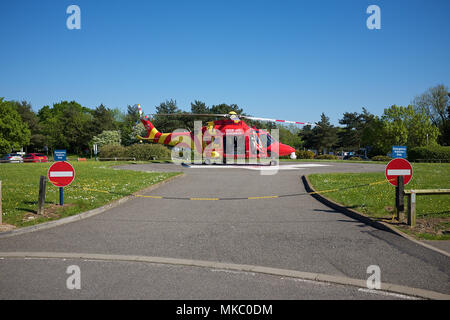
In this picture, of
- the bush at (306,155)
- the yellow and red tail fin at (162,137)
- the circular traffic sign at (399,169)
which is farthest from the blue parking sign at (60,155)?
the bush at (306,155)

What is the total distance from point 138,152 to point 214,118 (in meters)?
23.6

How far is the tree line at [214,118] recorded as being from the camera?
57.8 m

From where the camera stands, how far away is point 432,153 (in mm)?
37344

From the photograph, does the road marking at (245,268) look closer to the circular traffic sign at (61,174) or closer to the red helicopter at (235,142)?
the circular traffic sign at (61,174)

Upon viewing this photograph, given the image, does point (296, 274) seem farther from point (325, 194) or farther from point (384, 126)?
point (384, 126)

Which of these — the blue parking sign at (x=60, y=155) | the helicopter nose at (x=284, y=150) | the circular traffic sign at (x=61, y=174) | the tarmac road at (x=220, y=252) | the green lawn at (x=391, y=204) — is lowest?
the tarmac road at (x=220, y=252)

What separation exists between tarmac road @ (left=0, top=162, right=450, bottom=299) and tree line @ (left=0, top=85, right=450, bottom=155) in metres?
48.2

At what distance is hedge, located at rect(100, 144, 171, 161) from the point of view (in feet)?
143

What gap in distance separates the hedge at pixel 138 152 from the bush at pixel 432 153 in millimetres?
31862

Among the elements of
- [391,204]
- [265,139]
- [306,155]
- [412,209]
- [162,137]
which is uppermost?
[162,137]

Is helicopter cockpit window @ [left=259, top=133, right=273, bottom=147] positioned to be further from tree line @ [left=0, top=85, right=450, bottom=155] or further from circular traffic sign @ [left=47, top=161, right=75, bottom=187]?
tree line @ [left=0, top=85, right=450, bottom=155]

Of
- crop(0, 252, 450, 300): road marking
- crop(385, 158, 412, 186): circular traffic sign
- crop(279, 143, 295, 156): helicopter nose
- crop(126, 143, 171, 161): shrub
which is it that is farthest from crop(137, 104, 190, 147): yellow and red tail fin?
crop(0, 252, 450, 300): road marking

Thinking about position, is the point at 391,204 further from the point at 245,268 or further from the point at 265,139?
the point at 265,139

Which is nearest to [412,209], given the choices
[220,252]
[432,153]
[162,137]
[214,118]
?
[220,252]
